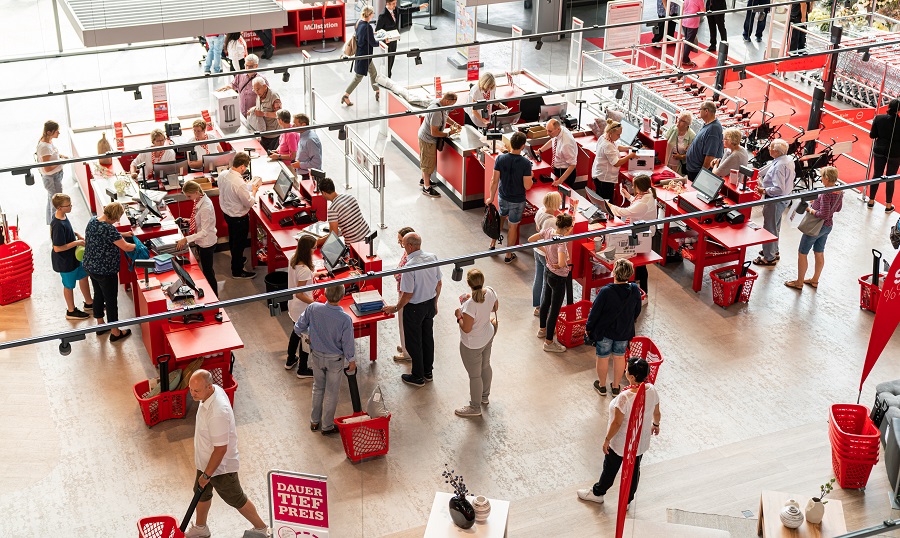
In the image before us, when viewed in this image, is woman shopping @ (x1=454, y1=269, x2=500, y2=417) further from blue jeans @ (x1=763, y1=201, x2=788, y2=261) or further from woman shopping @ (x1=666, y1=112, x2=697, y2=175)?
woman shopping @ (x1=666, y1=112, x2=697, y2=175)

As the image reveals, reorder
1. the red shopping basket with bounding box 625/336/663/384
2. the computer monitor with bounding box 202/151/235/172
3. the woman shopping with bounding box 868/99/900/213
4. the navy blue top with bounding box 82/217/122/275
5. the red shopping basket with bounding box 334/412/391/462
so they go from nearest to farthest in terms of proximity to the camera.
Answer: the red shopping basket with bounding box 334/412/391/462
the red shopping basket with bounding box 625/336/663/384
the navy blue top with bounding box 82/217/122/275
the computer monitor with bounding box 202/151/235/172
the woman shopping with bounding box 868/99/900/213

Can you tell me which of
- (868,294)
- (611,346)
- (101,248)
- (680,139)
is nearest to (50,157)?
(101,248)

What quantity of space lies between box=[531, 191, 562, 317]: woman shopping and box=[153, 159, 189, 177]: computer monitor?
4273 millimetres

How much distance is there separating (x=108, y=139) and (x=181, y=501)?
20.7 feet

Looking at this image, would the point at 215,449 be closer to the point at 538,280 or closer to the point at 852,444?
the point at 538,280

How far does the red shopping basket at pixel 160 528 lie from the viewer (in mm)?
7496

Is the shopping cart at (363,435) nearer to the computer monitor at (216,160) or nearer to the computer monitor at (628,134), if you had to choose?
the computer monitor at (216,160)

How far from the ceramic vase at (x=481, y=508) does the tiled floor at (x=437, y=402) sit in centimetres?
109

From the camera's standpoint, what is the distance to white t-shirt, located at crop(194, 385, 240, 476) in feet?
24.7

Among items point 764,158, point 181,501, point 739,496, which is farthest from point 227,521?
point 764,158

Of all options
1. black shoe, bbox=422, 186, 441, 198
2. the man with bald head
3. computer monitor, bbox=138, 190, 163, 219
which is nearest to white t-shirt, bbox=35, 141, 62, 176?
computer monitor, bbox=138, 190, 163, 219

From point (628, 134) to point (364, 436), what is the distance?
5945 millimetres

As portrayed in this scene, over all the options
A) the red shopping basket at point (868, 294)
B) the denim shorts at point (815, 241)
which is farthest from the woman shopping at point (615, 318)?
the red shopping basket at point (868, 294)

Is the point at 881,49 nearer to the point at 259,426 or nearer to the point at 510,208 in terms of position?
the point at 510,208
